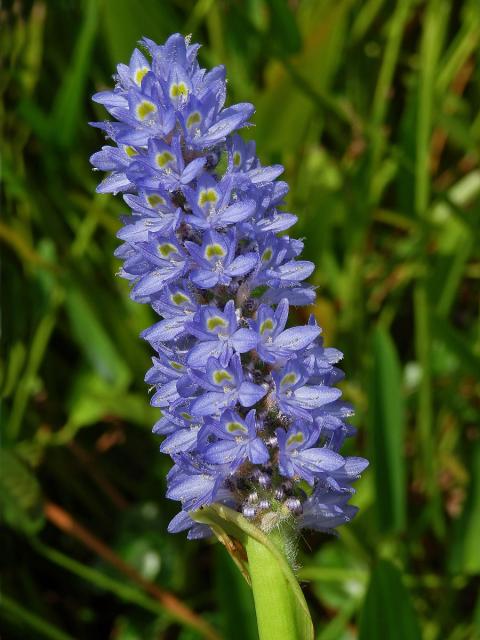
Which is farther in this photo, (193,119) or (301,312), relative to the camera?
(301,312)

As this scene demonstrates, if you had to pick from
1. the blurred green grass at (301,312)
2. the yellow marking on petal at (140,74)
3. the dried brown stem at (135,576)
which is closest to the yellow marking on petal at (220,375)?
the yellow marking on petal at (140,74)

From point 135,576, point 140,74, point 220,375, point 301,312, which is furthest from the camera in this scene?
point 301,312

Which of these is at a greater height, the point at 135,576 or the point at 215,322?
the point at 215,322

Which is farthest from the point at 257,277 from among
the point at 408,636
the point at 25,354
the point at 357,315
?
the point at 25,354

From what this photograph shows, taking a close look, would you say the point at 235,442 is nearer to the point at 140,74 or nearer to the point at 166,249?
the point at 166,249

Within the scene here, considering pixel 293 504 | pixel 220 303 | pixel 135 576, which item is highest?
pixel 220 303

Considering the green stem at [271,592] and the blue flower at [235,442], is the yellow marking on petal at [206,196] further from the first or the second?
the green stem at [271,592]

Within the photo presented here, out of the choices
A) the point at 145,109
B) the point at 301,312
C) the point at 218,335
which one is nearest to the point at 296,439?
the point at 218,335
